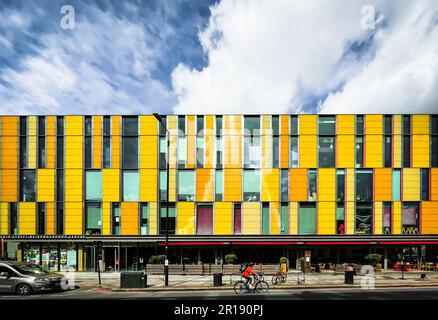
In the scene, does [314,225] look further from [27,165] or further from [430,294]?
[27,165]

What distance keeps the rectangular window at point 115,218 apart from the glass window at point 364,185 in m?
23.6

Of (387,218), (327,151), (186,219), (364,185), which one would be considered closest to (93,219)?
(186,219)

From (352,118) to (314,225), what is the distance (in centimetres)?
1125

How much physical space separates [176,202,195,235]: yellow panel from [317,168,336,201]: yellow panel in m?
12.6

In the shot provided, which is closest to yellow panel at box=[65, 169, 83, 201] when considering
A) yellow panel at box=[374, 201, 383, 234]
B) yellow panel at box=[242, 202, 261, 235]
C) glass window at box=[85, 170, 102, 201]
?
glass window at box=[85, 170, 102, 201]

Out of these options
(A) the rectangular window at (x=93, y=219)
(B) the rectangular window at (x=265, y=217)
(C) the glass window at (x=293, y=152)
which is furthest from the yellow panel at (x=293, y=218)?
(A) the rectangular window at (x=93, y=219)

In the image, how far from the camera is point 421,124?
29984mm

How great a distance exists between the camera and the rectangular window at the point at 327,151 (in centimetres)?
3036

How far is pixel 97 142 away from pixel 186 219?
11734mm

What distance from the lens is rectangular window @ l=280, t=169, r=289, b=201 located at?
30.1 m

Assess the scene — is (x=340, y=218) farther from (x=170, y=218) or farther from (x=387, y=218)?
(x=170, y=218)

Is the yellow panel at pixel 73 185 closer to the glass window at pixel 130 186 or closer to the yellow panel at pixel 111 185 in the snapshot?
the yellow panel at pixel 111 185
